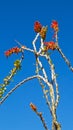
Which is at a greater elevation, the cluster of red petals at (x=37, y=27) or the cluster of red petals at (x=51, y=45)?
the cluster of red petals at (x=37, y=27)

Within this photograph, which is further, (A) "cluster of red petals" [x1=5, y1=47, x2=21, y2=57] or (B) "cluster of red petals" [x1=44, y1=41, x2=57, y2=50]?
(A) "cluster of red petals" [x1=5, y1=47, x2=21, y2=57]

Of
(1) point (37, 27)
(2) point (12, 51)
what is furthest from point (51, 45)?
(2) point (12, 51)

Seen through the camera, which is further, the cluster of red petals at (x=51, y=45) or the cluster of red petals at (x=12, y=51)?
the cluster of red petals at (x=12, y=51)

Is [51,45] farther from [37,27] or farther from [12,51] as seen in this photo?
[12,51]

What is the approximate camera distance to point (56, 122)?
15.6 metres

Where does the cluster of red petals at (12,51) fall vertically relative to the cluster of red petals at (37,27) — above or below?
above

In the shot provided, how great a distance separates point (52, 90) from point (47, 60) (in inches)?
72.5

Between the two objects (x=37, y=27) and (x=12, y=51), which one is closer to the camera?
(x=37, y=27)

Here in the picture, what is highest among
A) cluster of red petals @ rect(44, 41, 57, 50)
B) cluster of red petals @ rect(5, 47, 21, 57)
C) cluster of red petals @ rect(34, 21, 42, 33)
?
cluster of red petals @ rect(5, 47, 21, 57)

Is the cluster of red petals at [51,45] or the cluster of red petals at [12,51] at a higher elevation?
the cluster of red petals at [12,51]

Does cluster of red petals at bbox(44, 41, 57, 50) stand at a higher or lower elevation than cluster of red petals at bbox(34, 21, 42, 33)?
lower

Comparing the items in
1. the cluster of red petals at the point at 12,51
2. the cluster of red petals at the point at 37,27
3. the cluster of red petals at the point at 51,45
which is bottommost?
the cluster of red petals at the point at 51,45

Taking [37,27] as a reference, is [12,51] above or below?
above

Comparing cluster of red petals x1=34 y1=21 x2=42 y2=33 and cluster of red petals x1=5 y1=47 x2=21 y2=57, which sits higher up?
cluster of red petals x1=5 y1=47 x2=21 y2=57
